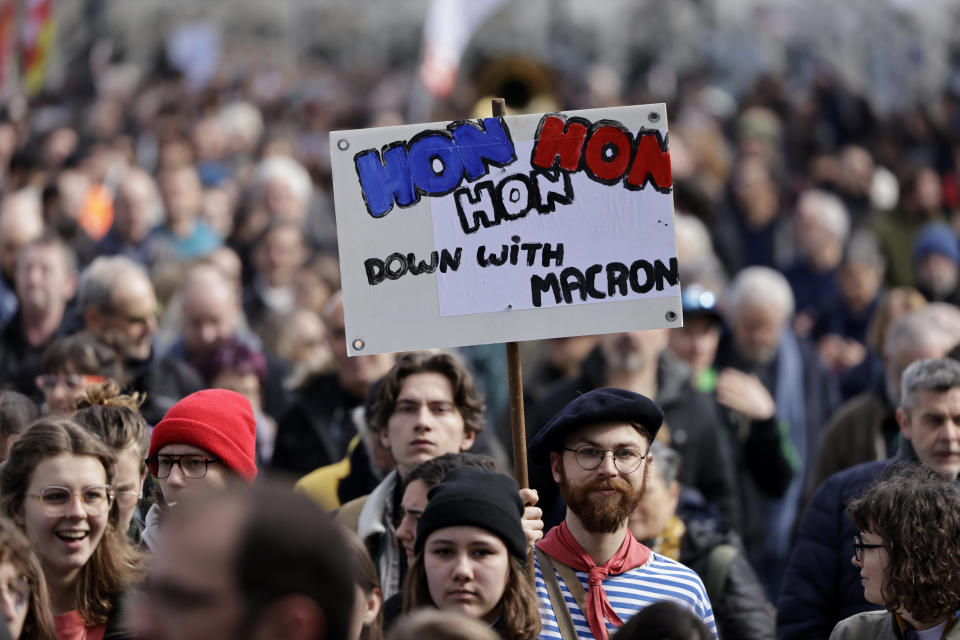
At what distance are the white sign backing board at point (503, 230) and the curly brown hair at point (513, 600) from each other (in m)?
0.73

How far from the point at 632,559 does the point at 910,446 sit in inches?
55.7

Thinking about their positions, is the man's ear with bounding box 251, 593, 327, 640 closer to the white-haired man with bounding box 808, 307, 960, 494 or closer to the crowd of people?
the crowd of people

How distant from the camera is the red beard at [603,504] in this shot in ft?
14.0

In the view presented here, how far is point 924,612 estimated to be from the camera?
4.19 meters

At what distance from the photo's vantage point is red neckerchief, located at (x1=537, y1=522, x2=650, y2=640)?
418cm

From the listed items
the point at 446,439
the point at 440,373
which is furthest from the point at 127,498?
the point at 440,373

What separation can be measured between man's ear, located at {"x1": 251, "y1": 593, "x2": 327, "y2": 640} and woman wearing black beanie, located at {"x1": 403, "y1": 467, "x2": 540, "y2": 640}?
159 cm

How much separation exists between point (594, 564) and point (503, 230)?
1035 mm

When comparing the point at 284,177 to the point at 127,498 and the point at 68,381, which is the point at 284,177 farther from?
the point at 127,498

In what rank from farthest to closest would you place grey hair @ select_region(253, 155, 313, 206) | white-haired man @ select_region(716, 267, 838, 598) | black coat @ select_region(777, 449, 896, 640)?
1. grey hair @ select_region(253, 155, 313, 206)
2. white-haired man @ select_region(716, 267, 838, 598)
3. black coat @ select_region(777, 449, 896, 640)

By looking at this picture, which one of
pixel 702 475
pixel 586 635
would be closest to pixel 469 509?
pixel 586 635

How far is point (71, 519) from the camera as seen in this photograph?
4.26 m

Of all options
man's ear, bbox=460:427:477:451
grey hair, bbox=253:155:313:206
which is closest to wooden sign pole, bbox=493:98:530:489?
man's ear, bbox=460:427:477:451

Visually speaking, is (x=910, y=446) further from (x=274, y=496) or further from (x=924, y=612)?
(x=274, y=496)
